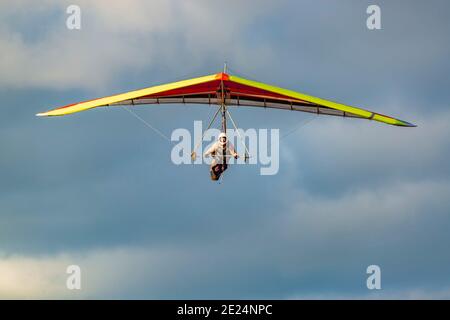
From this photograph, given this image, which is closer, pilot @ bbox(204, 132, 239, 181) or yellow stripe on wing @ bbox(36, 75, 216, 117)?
pilot @ bbox(204, 132, 239, 181)

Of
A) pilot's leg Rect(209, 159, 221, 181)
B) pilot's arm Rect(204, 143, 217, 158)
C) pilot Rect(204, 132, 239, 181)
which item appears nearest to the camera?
pilot Rect(204, 132, 239, 181)

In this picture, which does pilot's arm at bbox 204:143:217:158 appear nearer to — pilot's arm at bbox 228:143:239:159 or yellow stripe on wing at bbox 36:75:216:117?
pilot's arm at bbox 228:143:239:159

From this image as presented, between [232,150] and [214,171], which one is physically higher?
[232,150]

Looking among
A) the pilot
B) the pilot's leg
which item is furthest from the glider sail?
the pilot's leg

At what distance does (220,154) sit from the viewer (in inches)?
1838

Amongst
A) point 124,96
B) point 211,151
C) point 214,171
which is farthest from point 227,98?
point 124,96

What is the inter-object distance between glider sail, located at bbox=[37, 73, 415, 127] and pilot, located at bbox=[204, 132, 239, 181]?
85.9 inches

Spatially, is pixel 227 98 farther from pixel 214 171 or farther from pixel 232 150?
pixel 214 171

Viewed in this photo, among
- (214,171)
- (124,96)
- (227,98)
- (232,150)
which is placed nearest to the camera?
(232,150)

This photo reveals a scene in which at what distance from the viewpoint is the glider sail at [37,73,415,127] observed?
47094mm

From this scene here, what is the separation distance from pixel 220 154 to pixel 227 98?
359 centimetres

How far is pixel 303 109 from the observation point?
50.0m
